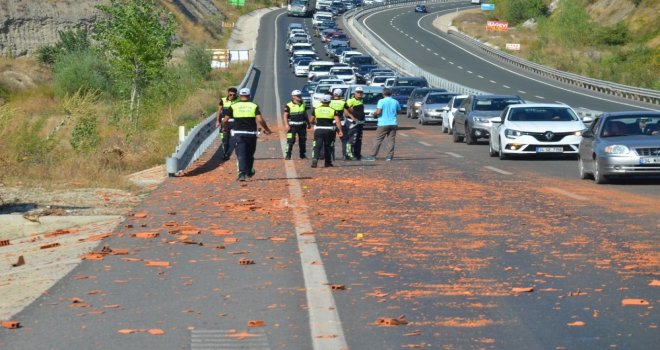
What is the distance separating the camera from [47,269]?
1184cm

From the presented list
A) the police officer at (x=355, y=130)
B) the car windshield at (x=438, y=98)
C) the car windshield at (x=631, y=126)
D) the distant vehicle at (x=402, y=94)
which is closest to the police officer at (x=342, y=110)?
the police officer at (x=355, y=130)

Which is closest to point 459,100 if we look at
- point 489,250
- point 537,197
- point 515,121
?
point 515,121

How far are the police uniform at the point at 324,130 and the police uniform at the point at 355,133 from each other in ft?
8.74

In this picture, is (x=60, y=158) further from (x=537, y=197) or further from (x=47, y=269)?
(x=47, y=269)

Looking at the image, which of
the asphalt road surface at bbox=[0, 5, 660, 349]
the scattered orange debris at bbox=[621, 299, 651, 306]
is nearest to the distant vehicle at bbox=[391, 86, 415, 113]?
the asphalt road surface at bbox=[0, 5, 660, 349]

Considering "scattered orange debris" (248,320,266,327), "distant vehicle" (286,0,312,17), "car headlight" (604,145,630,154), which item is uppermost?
"distant vehicle" (286,0,312,17)

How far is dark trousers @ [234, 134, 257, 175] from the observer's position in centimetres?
2186

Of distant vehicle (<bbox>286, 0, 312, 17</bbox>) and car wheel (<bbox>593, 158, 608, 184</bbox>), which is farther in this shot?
distant vehicle (<bbox>286, 0, 312, 17</bbox>)

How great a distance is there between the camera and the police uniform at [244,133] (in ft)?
71.8

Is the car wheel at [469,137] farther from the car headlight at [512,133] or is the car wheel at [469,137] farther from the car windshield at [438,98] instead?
the car windshield at [438,98]

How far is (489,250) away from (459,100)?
28.7 meters

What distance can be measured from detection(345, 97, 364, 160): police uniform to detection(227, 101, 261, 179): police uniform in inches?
241

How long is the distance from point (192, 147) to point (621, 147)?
32.4ft

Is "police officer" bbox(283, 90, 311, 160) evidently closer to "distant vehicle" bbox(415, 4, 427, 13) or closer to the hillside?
the hillside
